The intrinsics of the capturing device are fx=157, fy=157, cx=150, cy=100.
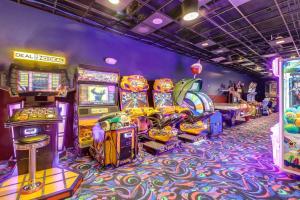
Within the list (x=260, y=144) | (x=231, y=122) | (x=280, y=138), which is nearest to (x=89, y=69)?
(x=280, y=138)

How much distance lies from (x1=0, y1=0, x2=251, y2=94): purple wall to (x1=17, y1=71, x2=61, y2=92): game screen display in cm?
105

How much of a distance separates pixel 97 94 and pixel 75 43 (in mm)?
1652

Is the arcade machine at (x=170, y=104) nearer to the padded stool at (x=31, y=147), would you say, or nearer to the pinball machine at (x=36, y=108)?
the pinball machine at (x=36, y=108)

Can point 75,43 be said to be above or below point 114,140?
above

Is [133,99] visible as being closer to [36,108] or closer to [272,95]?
[36,108]

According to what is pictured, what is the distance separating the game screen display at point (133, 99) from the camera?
4.31 metres

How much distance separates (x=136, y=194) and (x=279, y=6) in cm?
517

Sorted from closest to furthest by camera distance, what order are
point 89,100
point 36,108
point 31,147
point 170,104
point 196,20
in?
point 31,147
point 36,108
point 89,100
point 196,20
point 170,104

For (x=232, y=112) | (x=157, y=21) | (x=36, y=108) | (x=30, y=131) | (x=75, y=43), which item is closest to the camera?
(x=36, y=108)

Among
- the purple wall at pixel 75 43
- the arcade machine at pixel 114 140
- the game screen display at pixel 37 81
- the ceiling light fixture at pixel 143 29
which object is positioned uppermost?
the ceiling light fixture at pixel 143 29

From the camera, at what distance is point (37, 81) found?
2840 mm

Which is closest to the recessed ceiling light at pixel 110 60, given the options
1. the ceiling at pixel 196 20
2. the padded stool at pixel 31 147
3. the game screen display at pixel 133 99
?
the ceiling at pixel 196 20

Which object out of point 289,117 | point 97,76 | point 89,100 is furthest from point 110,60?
point 289,117

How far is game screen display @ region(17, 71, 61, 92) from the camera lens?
2.66m
